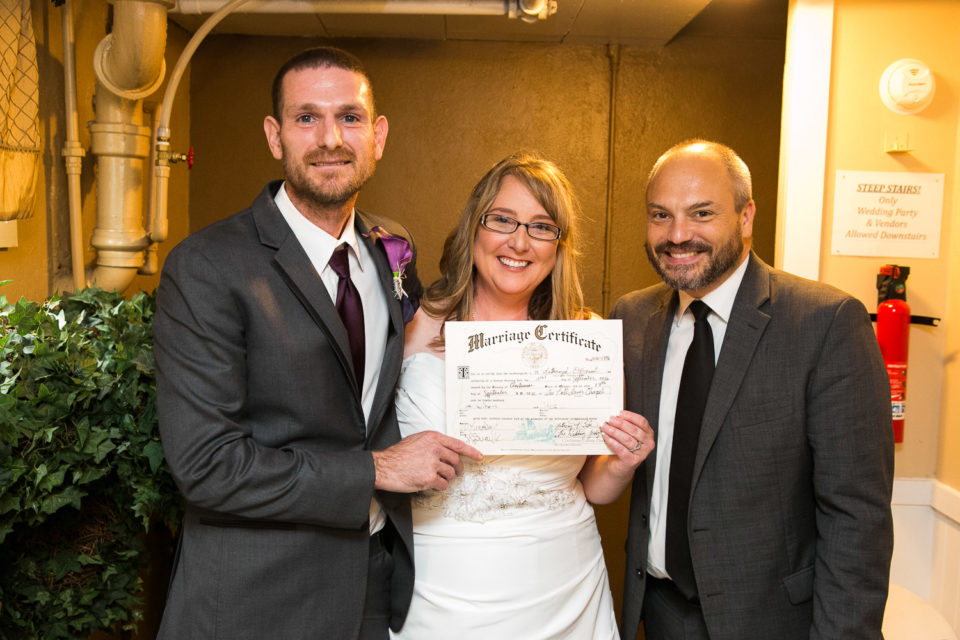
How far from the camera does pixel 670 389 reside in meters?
2.16

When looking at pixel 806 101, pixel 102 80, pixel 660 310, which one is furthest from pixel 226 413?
pixel 806 101

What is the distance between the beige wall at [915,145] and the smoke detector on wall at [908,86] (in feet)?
0.09

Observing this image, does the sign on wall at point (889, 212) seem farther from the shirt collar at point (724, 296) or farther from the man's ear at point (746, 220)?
the shirt collar at point (724, 296)

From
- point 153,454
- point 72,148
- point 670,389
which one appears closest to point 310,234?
point 153,454

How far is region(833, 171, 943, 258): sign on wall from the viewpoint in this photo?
10.1ft

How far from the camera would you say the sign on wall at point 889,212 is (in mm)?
3070

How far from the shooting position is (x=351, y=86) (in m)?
2.00

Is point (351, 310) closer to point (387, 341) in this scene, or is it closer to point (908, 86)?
point (387, 341)

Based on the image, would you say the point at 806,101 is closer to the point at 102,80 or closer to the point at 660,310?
the point at 660,310

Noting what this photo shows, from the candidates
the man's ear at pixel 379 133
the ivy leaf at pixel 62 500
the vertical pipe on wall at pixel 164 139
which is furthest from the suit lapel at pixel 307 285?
the vertical pipe on wall at pixel 164 139

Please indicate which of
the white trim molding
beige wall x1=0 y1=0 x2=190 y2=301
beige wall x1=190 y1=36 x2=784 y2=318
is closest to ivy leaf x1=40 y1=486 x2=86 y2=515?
beige wall x1=0 y1=0 x2=190 y2=301

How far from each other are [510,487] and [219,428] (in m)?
0.80

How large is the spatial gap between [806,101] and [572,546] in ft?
6.44

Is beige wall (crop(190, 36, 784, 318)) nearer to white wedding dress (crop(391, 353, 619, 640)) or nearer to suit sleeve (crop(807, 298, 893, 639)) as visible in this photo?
white wedding dress (crop(391, 353, 619, 640))
